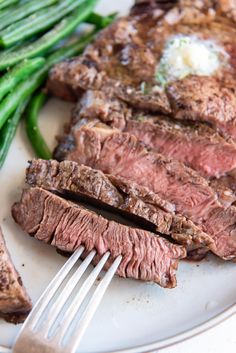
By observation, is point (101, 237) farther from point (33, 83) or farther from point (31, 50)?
point (31, 50)

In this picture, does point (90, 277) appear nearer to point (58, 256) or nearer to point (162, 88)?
point (58, 256)

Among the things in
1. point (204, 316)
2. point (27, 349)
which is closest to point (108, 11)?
point (204, 316)

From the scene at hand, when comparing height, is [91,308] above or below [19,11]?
below

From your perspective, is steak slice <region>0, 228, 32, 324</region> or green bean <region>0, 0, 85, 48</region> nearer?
steak slice <region>0, 228, 32, 324</region>

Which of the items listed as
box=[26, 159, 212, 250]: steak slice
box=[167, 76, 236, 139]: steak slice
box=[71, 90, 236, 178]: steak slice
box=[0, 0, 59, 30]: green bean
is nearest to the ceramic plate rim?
box=[26, 159, 212, 250]: steak slice

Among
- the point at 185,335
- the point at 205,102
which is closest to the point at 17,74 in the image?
the point at 205,102

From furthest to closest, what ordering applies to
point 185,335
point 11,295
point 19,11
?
1. point 19,11
2. point 185,335
3. point 11,295

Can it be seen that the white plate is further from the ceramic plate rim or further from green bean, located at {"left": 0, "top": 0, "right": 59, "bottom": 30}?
green bean, located at {"left": 0, "top": 0, "right": 59, "bottom": 30}
